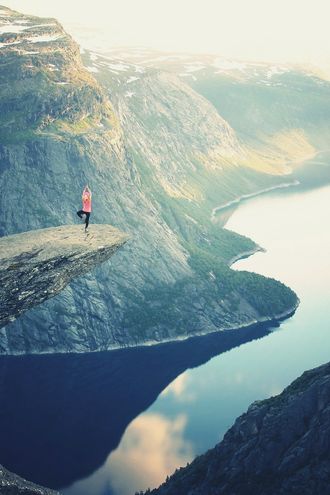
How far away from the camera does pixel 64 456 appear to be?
154 metres

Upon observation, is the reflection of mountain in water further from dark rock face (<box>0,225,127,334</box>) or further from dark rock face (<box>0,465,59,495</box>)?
dark rock face (<box>0,225,127,334</box>)

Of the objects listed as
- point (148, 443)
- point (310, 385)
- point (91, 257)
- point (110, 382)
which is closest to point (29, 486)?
point (91, 257)

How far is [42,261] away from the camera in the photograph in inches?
3110

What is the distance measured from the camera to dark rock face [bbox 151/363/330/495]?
307 ft

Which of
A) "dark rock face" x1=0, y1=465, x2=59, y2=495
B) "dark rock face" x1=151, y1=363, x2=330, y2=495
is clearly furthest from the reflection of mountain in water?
"dark rock face" x1=0, y1=465, x2=59, y2=495

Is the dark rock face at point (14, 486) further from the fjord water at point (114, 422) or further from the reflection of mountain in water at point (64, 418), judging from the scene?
the reflection of mountain in water at point (64, 418)

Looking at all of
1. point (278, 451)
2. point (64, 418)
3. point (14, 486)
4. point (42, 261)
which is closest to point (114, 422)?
point (64, 418)

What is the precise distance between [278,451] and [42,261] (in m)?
44.8

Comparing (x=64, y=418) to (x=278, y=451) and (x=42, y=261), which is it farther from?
(x=42, y=261)

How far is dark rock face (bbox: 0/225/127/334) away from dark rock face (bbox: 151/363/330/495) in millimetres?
37073

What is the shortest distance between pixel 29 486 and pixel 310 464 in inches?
1445

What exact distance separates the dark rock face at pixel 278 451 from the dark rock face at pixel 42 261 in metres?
37.1

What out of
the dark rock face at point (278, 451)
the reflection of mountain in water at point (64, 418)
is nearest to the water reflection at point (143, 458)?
the reflection of mountain in water at point (64, 418)

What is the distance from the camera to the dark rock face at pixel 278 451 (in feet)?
307
